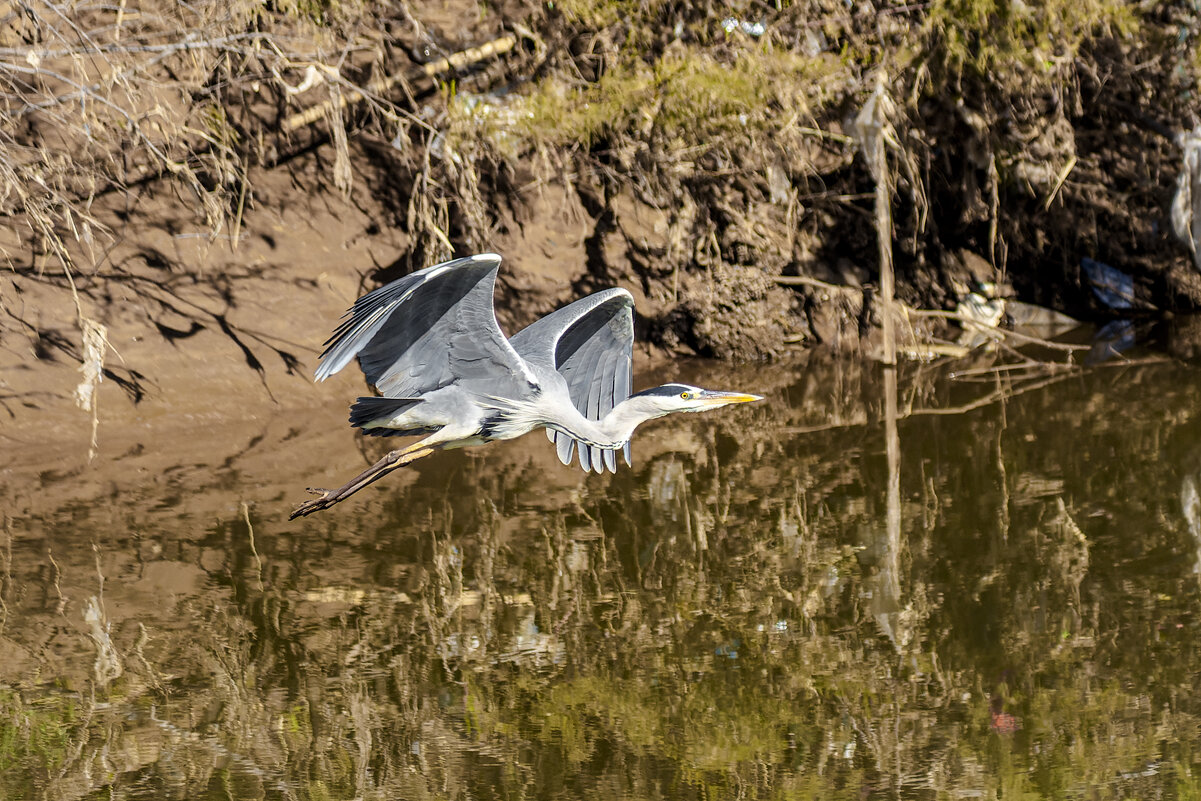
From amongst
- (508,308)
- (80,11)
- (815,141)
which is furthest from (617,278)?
(80,11)

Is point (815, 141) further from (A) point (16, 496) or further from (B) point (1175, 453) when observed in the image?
(A) point (16, 496)

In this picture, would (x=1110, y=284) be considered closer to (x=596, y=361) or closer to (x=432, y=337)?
(x=596, y=361)

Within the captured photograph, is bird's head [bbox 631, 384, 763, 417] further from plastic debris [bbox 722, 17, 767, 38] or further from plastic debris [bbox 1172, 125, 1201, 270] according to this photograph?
plastic debris [bbox 1172, 125, 1201, 270]

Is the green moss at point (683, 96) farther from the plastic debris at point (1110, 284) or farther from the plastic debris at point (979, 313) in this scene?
the plastic debris at point (1110, 284)

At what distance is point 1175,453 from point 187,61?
23.3 feet

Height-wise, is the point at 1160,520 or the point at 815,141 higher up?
the point at 815,141

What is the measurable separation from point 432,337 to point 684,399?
3.24 feet

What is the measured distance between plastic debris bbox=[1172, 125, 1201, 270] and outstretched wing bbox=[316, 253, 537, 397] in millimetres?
7332

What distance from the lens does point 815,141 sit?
11383mm

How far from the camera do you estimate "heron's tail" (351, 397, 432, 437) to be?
15.8 ft

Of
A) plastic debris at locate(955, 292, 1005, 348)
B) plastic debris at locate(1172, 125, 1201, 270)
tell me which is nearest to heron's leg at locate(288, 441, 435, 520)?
plastic debris at locate(955, 292, 1005, 348)

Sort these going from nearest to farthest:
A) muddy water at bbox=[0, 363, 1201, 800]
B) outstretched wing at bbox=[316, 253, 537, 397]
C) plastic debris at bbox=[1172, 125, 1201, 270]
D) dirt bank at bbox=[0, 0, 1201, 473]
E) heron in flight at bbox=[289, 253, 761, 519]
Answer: outstretched wing at bbox=[316, 253, 537, 397] → heron in flight at bbox=[289, 253, 761, 519] → muddy water at bbox=[0, 363, 1201, 800] → dirt bank at bbox=[0, 0, 1201, 473] → plastic debris at bbox=[1172, 125, 1201, 270]

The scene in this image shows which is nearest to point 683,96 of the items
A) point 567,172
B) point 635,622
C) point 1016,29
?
point 567,172

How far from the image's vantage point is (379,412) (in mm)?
4898
